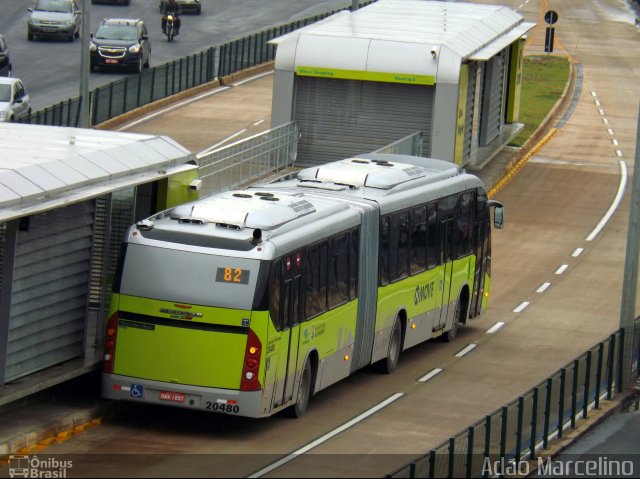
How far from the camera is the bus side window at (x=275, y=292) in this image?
807 inches

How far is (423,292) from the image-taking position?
87.1ft

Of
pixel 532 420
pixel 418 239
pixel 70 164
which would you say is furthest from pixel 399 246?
pixel 70 164

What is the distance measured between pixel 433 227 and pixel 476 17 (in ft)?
57.0

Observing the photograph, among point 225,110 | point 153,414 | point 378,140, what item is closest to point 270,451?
point 153,414

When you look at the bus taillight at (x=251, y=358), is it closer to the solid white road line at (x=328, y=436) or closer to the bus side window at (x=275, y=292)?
the bus side window at (x=275, y=292)

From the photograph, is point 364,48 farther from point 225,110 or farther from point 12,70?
point 12,70

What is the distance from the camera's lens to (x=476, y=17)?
43156mm

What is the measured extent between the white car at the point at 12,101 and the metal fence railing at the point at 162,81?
1186 millimetres

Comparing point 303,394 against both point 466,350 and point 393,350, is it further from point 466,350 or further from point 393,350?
point 466,350

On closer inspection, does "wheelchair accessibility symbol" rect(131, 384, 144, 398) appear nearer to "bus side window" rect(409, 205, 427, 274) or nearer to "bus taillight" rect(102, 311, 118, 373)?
"bus taillight" rect(102, 311, 118, 373)

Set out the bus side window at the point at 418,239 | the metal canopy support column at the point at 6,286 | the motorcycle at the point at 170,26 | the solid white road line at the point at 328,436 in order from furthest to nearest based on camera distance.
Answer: the motorcycle at the point at 170,26
the bus side window at the point at 418,239
the metal canopy support column at the point at 6,286
the solid white road line at the point at 328,436

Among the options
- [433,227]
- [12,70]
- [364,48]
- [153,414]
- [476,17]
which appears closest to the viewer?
[153,414]

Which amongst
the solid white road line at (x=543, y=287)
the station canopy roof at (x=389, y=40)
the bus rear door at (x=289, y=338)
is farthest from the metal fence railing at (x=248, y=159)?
the solid white road line at (x=543, y=287)

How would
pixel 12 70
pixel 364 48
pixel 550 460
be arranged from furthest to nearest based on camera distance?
pixel 12 70
pixel 364 48
pixel 550 460
